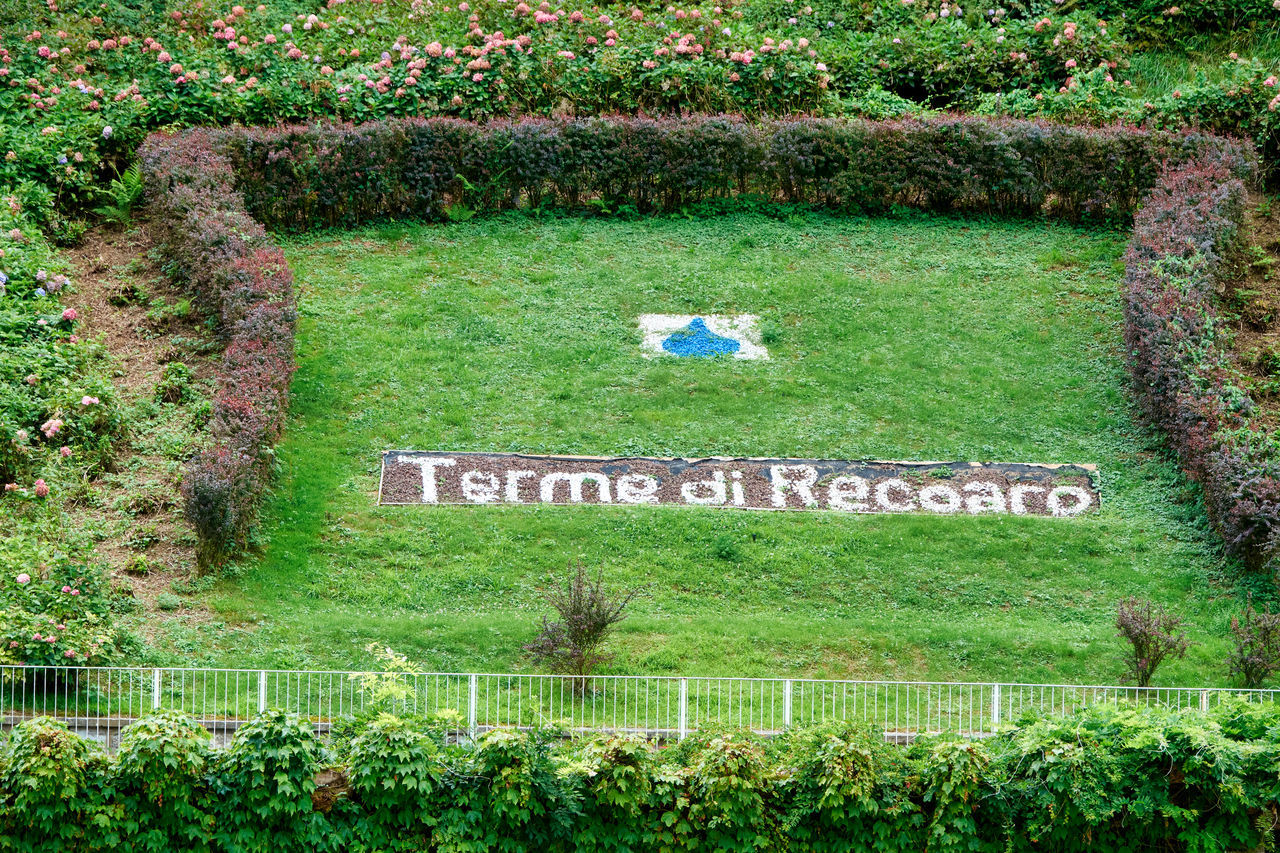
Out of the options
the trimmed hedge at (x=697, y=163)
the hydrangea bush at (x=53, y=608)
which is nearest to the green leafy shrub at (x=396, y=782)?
the hydrangea bush at (x=53, y=608)

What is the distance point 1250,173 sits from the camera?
21.8 m

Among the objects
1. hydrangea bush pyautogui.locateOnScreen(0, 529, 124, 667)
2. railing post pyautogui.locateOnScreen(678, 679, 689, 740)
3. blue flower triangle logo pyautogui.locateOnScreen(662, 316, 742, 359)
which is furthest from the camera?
blue flower triangle logo pyautogui.locateOnScreen(662, 316, 742, 359)

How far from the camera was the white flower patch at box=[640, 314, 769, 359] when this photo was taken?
19.6 m

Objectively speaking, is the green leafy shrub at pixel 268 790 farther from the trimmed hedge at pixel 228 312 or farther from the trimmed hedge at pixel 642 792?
the trimmed hedge at pixel 228 312

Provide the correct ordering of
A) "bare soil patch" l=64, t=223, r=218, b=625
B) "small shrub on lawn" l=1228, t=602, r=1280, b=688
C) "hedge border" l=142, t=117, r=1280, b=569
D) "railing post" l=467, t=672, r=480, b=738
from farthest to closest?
1. "hedge border" l=142, t=117, r=1280, b=569
2. "bare soil patch" l=64, t=223, r=218, b=625
3. "small shrub on lawn" l=1228, t=602, r=1280, b=688
4. "railing post" l=467, t=672, r=480, b=738

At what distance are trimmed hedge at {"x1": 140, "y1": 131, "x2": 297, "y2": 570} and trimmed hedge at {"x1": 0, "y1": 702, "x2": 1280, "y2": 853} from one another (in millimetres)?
3689

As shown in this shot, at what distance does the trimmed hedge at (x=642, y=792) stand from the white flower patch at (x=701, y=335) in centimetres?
810

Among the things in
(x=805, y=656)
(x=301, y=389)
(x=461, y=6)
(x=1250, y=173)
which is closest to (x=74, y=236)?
(x=301, y=389)

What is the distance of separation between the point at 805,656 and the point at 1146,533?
415 centimetres

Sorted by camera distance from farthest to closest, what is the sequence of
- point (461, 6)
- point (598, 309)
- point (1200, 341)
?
point (461, 6)
point (598, 309)
point (1200, 341)

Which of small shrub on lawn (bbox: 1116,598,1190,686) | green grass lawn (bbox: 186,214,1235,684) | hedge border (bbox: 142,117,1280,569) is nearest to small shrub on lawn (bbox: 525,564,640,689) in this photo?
green grass lawn (bbox: 186,214,1235,684)

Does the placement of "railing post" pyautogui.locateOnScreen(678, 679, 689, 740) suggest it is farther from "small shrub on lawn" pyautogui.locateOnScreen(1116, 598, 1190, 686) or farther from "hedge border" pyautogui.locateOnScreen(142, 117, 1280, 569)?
"hedge border" pyautogui.locateOnScreen(142, 117, 1280, 569)

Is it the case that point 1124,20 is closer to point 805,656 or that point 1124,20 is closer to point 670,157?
point 670,157

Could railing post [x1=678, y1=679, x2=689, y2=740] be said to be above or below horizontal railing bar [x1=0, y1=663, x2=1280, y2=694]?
below
